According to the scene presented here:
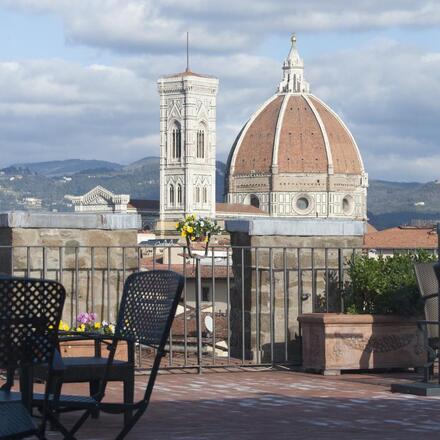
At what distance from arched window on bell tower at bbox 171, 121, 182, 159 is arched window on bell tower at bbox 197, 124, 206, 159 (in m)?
1.97

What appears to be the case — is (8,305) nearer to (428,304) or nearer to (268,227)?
(428,304)

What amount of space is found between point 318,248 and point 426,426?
374 cm

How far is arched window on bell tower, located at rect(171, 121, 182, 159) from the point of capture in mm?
140625

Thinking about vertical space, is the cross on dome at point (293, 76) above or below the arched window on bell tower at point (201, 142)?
above

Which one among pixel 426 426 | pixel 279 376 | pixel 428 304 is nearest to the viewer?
pixel 426 426

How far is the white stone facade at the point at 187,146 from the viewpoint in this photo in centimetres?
13800

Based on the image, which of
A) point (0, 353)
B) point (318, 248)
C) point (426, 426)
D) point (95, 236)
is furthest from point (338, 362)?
point (0, 353)

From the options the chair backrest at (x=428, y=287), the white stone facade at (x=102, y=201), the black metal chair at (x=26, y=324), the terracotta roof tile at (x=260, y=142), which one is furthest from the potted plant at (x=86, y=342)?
the white stone facade at (x=102, y=201)

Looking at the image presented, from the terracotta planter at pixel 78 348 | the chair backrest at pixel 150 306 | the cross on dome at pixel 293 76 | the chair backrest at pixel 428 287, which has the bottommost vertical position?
the terracotta planter at pixel 78 348

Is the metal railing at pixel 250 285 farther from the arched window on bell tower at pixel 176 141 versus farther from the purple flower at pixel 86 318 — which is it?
the arched window on bell tower at pixel 176 141

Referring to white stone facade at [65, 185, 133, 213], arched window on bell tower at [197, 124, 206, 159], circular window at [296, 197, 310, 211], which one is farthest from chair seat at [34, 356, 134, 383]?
circular window at [296, 197, 310, 211]

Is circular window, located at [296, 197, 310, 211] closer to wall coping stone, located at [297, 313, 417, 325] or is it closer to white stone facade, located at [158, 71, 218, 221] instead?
white stone facade, located at [158, 71, 218, 221]

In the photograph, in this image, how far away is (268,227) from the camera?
9.48m

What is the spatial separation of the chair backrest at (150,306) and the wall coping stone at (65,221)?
391 cm
